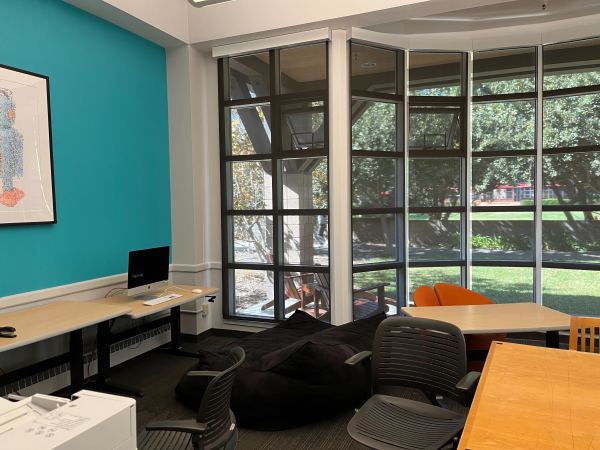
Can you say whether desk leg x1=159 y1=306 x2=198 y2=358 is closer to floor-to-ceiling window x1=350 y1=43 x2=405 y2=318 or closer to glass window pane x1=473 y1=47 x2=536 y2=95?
floor-to-ceiling window x1=350 y1=43 x2=405 y2=318

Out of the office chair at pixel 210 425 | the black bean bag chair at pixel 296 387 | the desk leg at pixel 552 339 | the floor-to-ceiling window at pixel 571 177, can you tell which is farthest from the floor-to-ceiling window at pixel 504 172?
the office chair at pixel 210 425

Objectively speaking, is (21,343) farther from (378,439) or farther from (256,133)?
(256,133)

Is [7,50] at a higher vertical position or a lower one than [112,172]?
higher

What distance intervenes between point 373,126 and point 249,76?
59.1 inches

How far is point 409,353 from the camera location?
228 cm

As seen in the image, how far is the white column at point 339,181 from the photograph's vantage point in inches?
165

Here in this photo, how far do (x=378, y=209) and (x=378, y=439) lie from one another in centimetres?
294

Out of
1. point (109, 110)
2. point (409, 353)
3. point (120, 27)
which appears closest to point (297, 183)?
point (109, 110)

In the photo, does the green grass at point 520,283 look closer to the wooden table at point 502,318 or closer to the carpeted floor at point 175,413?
the wooden table at point 502,318

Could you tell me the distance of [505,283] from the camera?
15.9ft

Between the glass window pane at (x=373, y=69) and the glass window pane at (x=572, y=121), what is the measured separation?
1762 mm

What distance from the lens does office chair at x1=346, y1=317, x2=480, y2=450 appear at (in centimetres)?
191

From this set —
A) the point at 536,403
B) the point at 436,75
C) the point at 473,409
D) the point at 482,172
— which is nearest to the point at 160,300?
the point at 473,409

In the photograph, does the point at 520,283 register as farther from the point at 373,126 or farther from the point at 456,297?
the point at 373,126
